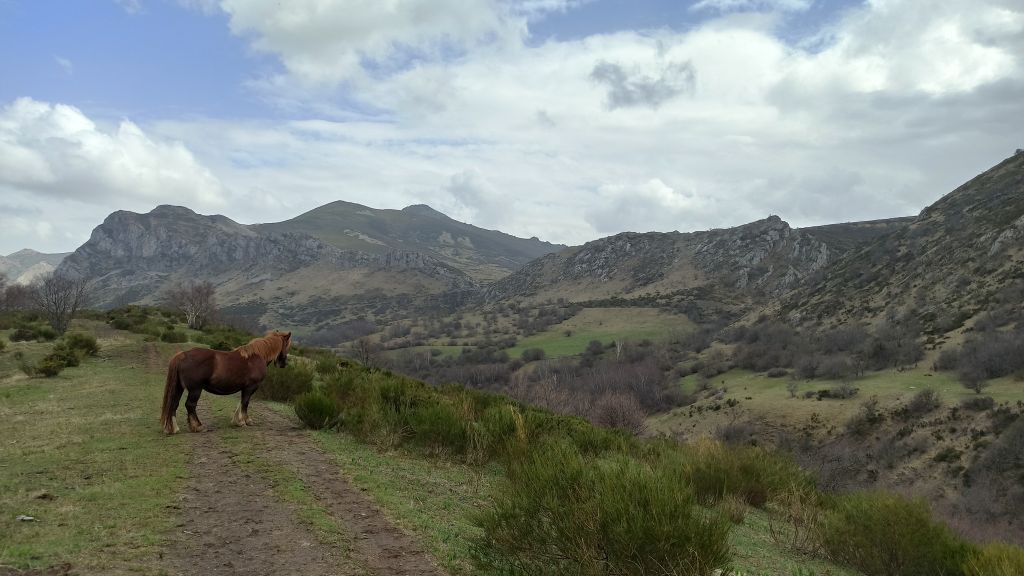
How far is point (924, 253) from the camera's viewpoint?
76.1 meters

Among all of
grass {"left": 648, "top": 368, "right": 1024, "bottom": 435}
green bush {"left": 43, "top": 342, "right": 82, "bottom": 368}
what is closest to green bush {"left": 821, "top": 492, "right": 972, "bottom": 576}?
green bush {"left": 43, "top": 342, "right": 82, "bottom": 368}

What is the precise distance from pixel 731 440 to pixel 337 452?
38.3 m

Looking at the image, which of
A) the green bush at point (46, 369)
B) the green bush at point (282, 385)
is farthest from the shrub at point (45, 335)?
the green bush at point (282, 385)

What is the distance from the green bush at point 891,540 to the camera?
8.59 m

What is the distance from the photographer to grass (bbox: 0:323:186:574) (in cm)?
511

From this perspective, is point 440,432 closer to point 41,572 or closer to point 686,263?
point 41,572

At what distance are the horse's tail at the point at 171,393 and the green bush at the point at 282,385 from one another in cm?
688

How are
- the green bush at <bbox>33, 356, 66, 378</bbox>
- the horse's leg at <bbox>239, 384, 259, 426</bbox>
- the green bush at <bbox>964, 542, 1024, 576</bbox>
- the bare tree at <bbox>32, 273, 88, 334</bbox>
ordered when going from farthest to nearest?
1. the bare tree at <bbox>32, 273, 88, 334</bbox>
2. the green bush at <bbox>33, 356, 66, 378</bbox>
3. the horse's leg at <bbox>239, 384, 259, 426</bbox>
4. the green bush at <bbox>964, 542, 1024, 576</bbox>

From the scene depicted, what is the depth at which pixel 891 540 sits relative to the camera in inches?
351

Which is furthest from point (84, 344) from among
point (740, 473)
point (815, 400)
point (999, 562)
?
point (815, 400)

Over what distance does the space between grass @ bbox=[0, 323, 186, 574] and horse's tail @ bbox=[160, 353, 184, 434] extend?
0.24m

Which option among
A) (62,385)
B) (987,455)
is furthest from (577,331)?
(62,385)

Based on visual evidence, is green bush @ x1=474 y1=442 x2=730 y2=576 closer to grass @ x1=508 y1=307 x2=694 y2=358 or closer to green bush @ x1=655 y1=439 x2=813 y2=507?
green bush @ x1=655 y1=439 x2=813 y2=507

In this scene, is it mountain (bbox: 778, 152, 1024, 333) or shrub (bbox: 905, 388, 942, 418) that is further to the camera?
mountain (bbox: 778, 152, 1024, 333)
